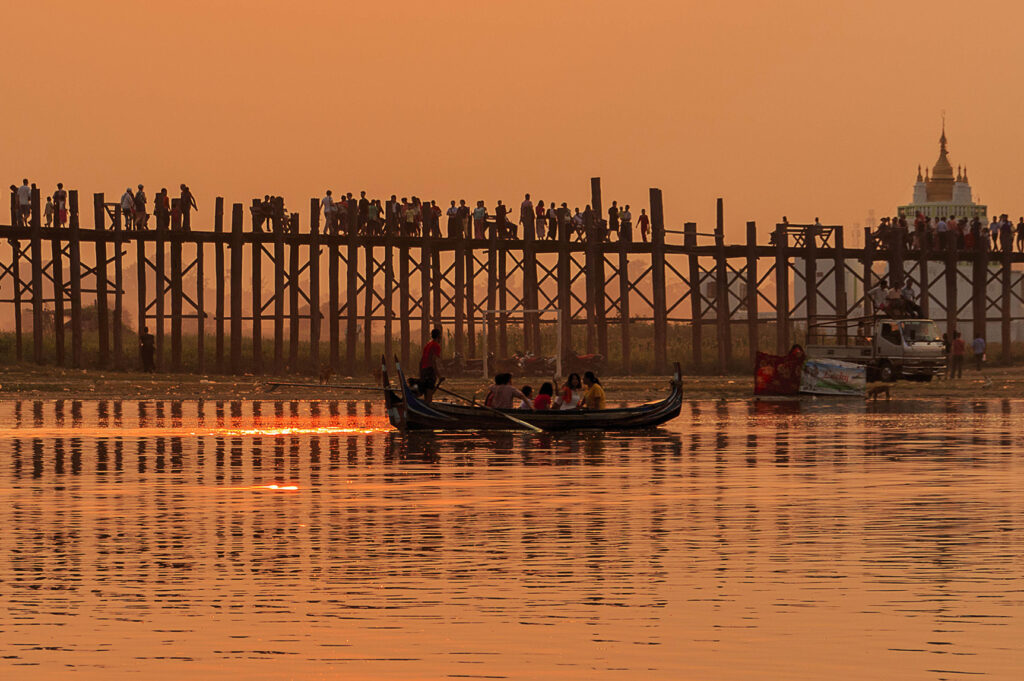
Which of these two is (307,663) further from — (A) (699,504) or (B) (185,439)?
(B) (185,439)

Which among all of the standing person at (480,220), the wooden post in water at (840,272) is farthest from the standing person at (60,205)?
the wooden post in water at (840,272)

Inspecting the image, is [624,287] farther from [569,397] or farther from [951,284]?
[569,397]

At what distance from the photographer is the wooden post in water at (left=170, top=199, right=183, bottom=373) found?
167 feet

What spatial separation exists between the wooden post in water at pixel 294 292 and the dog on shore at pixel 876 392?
556 inches

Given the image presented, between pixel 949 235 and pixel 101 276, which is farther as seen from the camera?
pixel 949 235

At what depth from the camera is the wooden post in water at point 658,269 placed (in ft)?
183

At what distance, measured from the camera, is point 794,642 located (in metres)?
11.8

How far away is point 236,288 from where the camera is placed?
51.3 m

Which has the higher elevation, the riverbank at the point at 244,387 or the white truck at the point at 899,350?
the white truck at the point at 899,350

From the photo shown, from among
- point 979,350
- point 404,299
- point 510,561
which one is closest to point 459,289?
point 404,299

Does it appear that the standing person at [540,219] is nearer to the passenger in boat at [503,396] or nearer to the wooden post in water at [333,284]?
the wooden post in water at [333,284]

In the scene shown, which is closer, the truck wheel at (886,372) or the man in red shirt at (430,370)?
the man in red shirt at (430,370)

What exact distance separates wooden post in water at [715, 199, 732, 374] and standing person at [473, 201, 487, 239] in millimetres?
6900

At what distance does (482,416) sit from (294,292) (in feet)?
75.4
